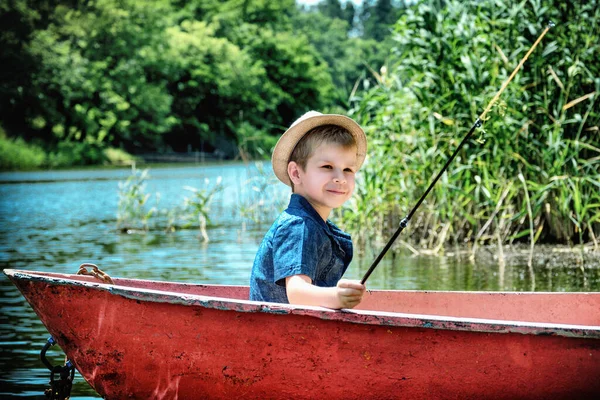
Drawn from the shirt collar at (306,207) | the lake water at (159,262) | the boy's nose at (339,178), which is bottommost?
the lake water at (159,262)

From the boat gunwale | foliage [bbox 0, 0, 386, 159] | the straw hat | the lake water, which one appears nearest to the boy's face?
the straw hat

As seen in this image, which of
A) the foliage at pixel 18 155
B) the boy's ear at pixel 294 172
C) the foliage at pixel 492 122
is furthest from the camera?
the foliage at pixel 18 155

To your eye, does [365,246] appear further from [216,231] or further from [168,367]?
[168,367]

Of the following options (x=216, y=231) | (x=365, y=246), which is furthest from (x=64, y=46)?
(x=365, y=246)

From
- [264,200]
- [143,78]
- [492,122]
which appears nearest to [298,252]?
[492,122]

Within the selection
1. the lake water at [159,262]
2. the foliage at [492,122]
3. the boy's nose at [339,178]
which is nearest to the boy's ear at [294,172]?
the boy's nose at [339,178]

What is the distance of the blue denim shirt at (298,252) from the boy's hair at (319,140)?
0.55 feet

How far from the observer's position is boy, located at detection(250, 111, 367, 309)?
12.1 ft

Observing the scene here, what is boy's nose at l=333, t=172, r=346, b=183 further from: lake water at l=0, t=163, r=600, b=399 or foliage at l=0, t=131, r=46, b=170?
foliage at l=0, t=131, r=46, b=170

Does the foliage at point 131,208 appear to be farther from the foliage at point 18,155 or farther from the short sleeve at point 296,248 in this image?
the foliage at point 18,155

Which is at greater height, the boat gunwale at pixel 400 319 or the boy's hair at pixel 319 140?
the boy's hair at pixel 319 140

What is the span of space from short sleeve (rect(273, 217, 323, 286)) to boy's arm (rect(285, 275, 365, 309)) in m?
0.03

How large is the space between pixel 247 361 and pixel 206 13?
6287 cm

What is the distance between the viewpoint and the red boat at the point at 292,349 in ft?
11.9
